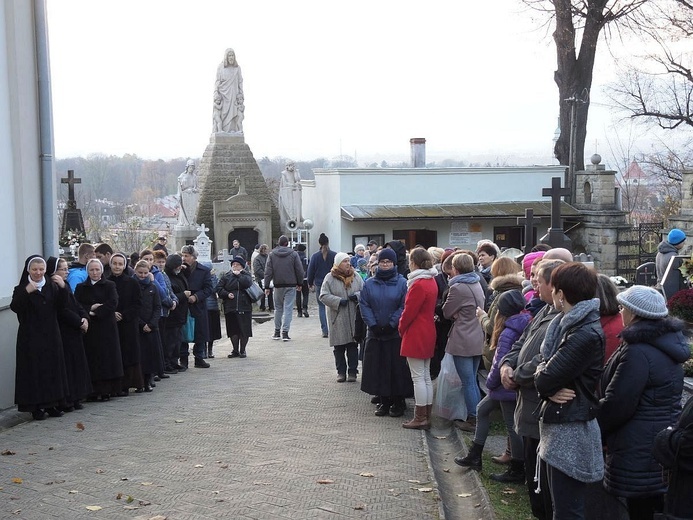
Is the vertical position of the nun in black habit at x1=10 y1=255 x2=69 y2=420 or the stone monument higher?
the stone monument

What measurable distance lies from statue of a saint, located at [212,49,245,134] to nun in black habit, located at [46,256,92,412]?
2686 cm

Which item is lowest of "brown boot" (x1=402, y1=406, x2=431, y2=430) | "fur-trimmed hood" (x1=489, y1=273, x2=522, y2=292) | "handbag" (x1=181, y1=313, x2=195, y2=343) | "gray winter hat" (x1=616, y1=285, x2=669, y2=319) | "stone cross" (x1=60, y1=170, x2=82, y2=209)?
"brown boot" (x1=402, y1=406, x2=431, y2=430)

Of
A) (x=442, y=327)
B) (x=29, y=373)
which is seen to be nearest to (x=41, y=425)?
(x=29, y=373)

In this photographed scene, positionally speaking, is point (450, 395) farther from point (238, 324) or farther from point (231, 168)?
point (231, 168)

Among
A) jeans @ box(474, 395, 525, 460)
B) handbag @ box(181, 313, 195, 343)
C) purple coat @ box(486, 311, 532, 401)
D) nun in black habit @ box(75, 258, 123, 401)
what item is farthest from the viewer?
handbag @ box(181, 313, 195, 343)

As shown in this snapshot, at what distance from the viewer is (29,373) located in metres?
10.3

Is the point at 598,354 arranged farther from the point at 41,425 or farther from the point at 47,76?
the point at 47,76

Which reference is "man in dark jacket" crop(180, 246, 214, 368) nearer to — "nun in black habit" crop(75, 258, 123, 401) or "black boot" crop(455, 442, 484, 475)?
"nun in black habit" crop(75, 258, 123, 401)

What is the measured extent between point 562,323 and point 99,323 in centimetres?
751

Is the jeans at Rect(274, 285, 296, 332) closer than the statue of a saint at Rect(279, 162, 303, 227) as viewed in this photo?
Yes

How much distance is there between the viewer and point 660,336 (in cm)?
539

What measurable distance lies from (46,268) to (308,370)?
4.73 m

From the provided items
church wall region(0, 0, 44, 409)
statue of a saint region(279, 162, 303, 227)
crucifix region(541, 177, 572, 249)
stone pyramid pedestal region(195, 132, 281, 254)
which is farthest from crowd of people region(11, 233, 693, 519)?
statue of a saint region(279, 162, 303, 227)

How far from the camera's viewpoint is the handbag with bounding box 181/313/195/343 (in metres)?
14.7
